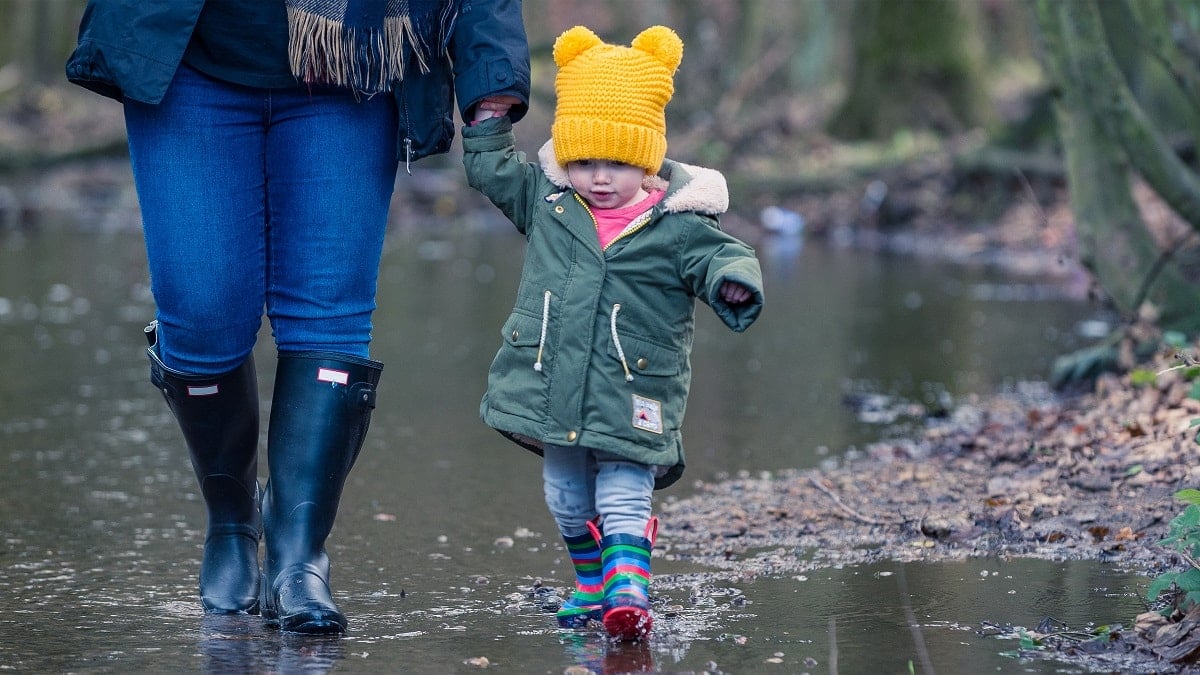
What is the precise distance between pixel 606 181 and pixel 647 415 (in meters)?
0.55

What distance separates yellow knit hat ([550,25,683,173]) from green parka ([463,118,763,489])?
0.12 metres

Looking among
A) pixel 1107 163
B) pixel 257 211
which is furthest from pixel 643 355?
pixel 1107 163

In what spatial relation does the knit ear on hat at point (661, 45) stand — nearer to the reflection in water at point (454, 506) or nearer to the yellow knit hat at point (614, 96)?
the yellow knit hat at point (614, 96)

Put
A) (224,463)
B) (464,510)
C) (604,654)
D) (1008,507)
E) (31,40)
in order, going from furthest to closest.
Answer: (31,40)
(464,510)
(1008,507)
(224,463)
(604,654)

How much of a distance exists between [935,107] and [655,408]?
53.4ft

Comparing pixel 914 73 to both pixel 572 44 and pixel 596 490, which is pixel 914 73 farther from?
pixel 596 490

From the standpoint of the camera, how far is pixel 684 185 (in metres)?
3.81

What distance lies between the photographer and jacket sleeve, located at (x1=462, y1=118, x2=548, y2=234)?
3873 mm

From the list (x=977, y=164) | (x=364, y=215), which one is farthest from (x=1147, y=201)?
(x=364, y=215)

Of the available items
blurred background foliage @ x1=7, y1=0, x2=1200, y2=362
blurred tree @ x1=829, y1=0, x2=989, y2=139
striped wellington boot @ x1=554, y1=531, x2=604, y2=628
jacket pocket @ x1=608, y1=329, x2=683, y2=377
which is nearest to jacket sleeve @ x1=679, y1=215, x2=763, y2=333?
jacket pocket @ x1=608, y1=329, x2=683, y2=377

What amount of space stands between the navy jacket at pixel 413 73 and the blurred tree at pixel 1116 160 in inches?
150

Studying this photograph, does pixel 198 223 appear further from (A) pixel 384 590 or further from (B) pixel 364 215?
(A) pixel 384 590

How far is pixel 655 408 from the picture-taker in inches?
147

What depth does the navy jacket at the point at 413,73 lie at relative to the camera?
3.59m
